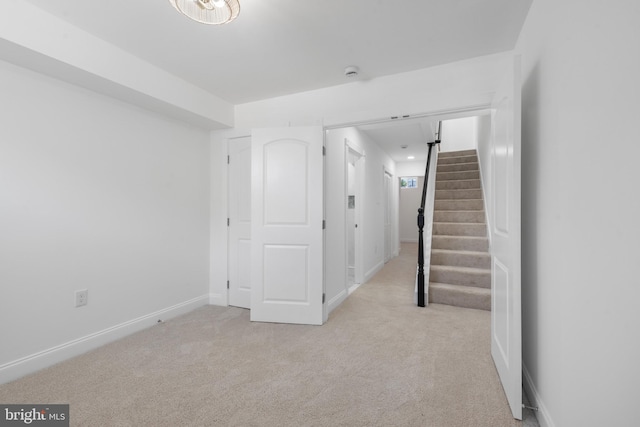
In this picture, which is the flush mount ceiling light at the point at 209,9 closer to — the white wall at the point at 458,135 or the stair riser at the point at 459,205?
the stair riser at the point at 459,205

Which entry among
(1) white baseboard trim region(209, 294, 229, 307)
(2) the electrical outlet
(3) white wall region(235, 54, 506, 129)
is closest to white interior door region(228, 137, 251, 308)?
(1) white baseboard trim region(209, 294, 229, 307)

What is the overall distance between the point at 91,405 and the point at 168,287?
59.0 inches

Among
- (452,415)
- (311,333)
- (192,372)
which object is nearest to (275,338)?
(311,333)

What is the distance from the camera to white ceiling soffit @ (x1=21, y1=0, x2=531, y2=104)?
72.6 inches

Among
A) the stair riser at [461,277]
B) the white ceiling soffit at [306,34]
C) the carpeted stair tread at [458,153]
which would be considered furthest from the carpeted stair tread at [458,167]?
the white ceiling soffit at [306,34]

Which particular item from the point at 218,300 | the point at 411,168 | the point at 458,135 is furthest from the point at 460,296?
the point at 411,168

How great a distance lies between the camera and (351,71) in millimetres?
2613

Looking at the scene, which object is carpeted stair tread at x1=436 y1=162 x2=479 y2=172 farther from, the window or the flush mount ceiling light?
the flush mount ceiling light

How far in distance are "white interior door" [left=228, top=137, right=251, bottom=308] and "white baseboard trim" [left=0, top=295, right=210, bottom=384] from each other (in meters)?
0.63

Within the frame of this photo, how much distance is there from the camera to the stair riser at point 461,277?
3504 millimetres

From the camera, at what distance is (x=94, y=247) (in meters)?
2.46

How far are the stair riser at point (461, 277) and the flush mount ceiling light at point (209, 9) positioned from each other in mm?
3454

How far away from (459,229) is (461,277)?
920 millimetres

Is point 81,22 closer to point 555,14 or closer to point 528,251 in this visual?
point 555,14
